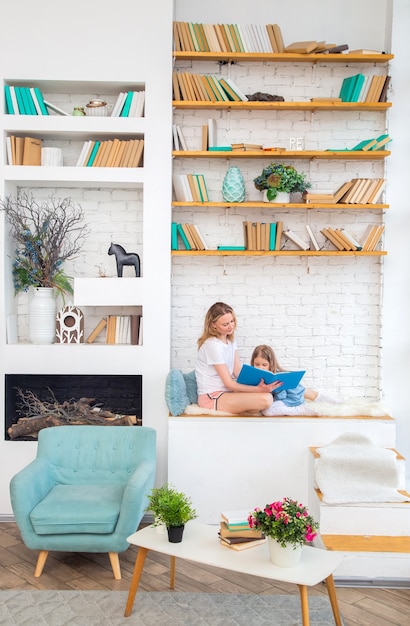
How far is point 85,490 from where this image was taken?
3932 millimetres

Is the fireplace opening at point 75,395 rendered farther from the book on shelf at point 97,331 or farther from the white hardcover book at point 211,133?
the white hardcover book at point 211,133

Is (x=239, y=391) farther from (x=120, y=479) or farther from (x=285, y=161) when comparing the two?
(x=285, y=161)

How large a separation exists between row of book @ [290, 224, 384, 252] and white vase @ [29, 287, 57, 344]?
5.55ft

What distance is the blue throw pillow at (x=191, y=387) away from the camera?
466cm

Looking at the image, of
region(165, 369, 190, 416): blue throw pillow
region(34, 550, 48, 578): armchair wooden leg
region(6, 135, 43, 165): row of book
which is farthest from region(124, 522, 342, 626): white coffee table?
region(6, 135, 43, 165): row of book

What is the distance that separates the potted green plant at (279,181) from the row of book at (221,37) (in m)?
0.83

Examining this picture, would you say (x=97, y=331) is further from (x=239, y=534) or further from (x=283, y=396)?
(x=239, y=534)

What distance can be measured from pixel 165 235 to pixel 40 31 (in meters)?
1.57

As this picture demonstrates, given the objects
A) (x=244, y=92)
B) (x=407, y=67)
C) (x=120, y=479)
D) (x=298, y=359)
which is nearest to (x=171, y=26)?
(x=244, y=92)

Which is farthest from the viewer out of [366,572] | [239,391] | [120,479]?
[239,391]

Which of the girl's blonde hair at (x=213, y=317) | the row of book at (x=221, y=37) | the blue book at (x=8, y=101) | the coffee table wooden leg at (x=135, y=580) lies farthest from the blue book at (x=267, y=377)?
the blue book at (x=8, y=101)

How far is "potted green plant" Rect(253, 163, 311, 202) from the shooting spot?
15.4 feet

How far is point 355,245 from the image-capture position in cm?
476

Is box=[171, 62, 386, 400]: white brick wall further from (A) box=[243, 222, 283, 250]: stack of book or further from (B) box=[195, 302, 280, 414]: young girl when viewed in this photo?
(B) box=[195, 302, 280, 414]: young girl
